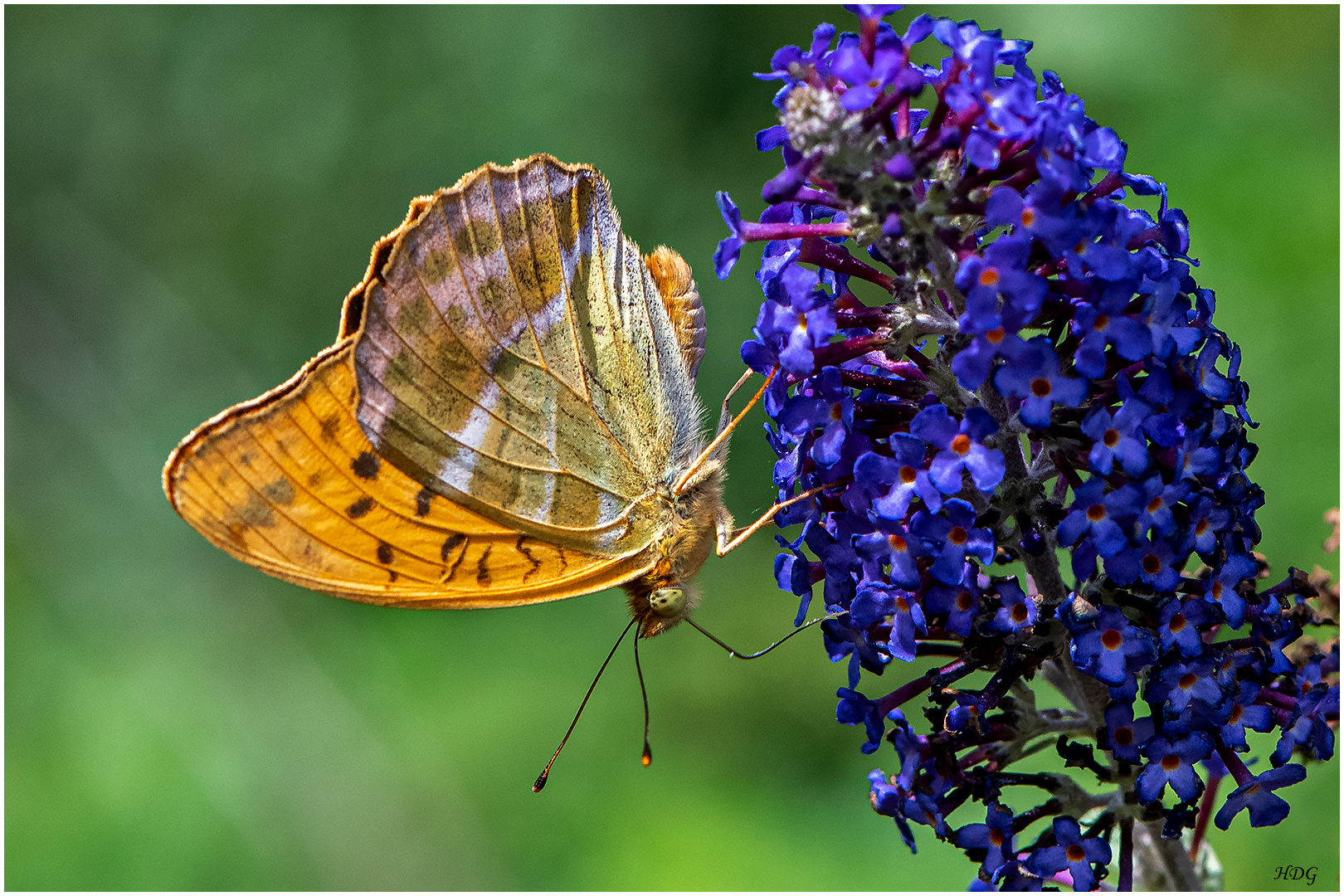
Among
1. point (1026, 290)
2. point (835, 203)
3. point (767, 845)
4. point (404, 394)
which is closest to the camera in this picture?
point (1026, 290)

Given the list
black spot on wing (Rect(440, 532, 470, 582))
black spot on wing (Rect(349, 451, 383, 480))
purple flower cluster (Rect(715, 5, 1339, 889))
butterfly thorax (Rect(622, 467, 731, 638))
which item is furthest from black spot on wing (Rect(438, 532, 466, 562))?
purple flower cluster (Rect(715, 5, 1339, 889))

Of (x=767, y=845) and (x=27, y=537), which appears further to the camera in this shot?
(x=27, y=537)

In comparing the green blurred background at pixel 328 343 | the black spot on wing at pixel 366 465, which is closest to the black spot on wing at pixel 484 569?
the black spot on wing at pixel 366 465

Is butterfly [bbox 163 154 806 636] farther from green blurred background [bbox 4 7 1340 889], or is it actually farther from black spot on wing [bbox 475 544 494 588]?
green blurred background [bbox 4 7 1340 889]

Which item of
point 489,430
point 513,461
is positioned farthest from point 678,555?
point 489,430

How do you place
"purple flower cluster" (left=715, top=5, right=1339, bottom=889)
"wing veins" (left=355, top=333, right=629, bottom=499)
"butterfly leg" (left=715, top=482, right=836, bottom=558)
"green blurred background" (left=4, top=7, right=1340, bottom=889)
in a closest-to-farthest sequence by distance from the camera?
"purple flower cluster" (left=715, top=5, right=1339, bottom=889) → "butterfly leg" (left=715, top=482, right=836, bottom=558) → "wing veins" (left=355, top=333, right=629, bottom=499) → "green blurred background" (left=4, top=7, right=1340, bottom=889)

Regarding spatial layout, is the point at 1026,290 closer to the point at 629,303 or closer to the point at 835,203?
the point at 835,203

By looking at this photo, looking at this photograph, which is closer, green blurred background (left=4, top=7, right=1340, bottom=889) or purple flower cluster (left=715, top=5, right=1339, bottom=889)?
purple flower cluster (left=715, top=5, right=1339, bottom=889)

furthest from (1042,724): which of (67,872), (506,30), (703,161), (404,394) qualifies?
(506,30)
